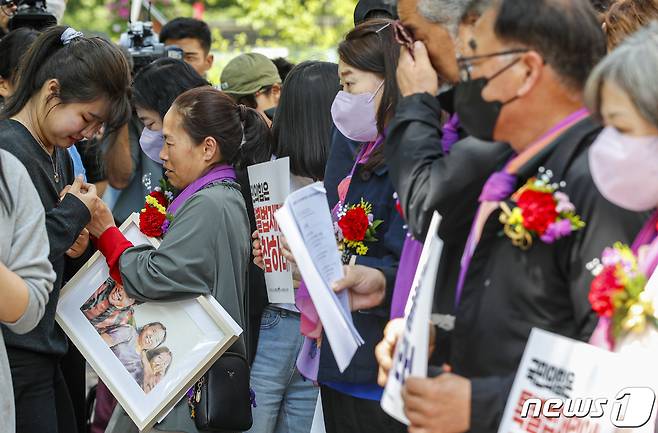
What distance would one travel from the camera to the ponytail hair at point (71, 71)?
3812mm

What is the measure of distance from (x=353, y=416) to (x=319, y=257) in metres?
0.74

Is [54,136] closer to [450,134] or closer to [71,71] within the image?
[71,71]

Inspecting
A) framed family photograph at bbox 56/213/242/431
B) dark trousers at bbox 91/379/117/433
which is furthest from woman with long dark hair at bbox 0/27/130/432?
dark trousers at bbox 91/379/117/433

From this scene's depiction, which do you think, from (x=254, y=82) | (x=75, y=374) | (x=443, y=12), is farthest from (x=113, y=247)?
(x=254, y=82)

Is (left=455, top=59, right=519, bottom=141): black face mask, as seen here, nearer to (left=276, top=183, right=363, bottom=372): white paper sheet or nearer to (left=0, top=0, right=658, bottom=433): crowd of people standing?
(left=0, top=0, right=658, bottom=433): crowd of people standing

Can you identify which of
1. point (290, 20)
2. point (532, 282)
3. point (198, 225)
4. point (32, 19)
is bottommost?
point (290, 20)

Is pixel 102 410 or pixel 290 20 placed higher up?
pixel 102 410

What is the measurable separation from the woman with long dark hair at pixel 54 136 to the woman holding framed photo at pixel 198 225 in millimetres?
295

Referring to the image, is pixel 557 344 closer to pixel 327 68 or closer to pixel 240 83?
pixel 327 68

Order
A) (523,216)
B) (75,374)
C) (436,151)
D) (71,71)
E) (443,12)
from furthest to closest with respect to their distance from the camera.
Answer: (75,374) → (71,71) → (443,12) → (436,151) → (523,216)

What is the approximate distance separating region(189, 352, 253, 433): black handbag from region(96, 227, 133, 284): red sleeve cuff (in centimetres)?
52

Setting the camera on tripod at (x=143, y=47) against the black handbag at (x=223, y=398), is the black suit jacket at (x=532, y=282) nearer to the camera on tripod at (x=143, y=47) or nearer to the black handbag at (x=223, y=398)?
the black handbag at (x=223, y=398)

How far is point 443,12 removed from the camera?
9.07 ft

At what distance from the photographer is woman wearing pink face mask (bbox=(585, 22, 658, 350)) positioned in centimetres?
200
